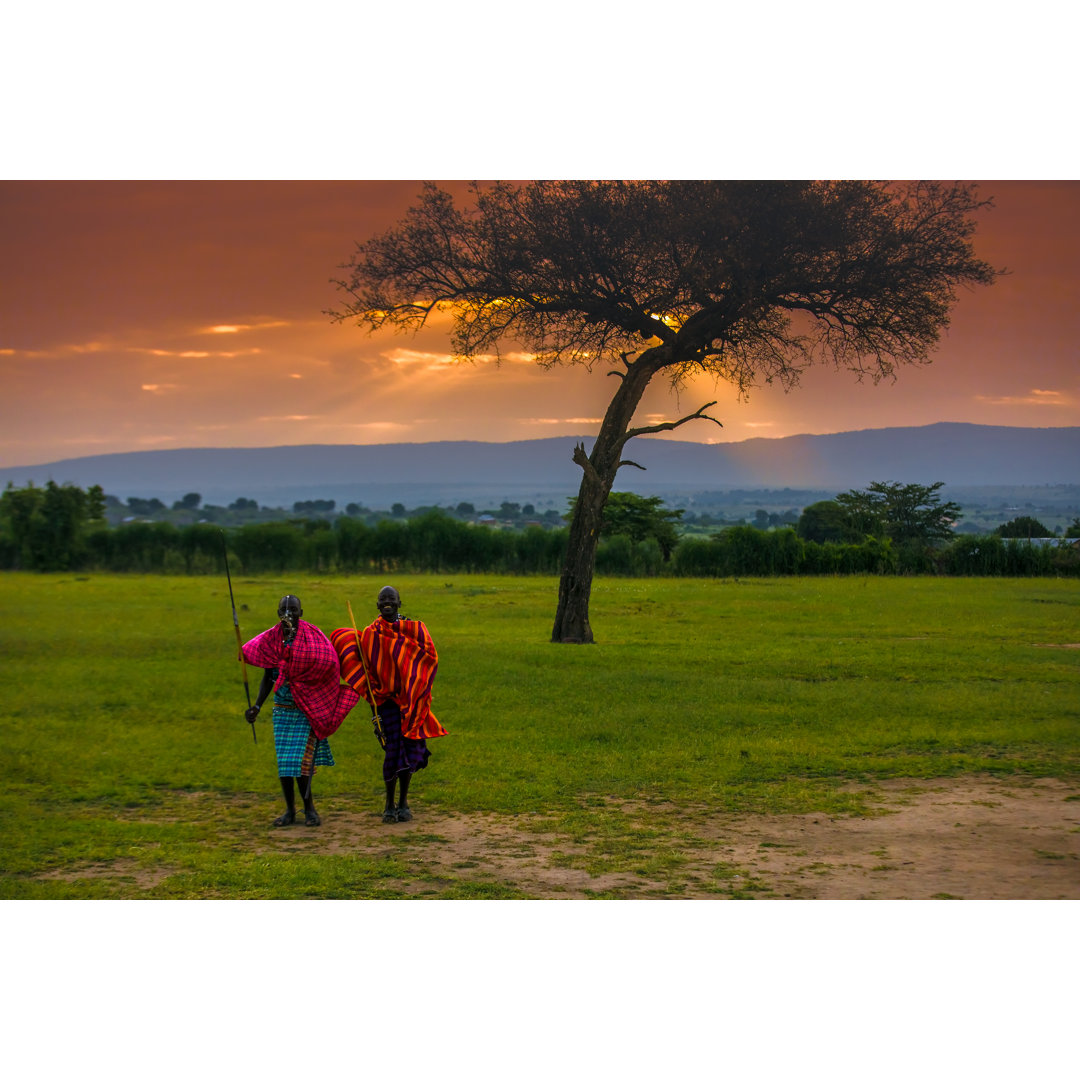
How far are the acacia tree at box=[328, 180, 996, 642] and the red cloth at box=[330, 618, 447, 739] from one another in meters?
8.72

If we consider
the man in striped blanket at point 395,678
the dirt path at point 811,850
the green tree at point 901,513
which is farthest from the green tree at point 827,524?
the man in striped blanket at point 395,678

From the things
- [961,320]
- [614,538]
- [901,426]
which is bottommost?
[614,538]

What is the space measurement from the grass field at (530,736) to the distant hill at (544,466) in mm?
2945

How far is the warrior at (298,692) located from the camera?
7.35 metres

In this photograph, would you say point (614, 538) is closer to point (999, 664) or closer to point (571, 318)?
→ point (571, 318)

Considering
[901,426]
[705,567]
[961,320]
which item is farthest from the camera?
[705,567]

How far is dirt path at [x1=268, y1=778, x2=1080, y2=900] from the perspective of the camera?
20.9 ft

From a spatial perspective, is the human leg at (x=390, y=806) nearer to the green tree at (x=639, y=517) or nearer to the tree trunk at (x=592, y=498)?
the tree trunk at (x=592, y=498)

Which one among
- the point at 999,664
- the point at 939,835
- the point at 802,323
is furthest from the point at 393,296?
the point at 939,835

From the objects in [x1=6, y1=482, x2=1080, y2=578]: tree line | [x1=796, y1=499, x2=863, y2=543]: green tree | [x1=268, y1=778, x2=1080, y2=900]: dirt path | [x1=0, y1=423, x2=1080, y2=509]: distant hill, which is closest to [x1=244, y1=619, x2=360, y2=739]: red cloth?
[x1=268, y1=778, x2=1080, y2=900]: dirt path

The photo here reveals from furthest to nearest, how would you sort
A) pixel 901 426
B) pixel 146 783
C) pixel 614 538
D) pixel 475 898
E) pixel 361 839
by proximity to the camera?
pixel 614 538 → pixel 901 426 → pixel 146 783 → pixel 361 839 → pixel 475 898

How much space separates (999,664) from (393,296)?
10947 mm

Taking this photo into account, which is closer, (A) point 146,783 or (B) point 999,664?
(A) point 146,783

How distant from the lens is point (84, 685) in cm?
1316
